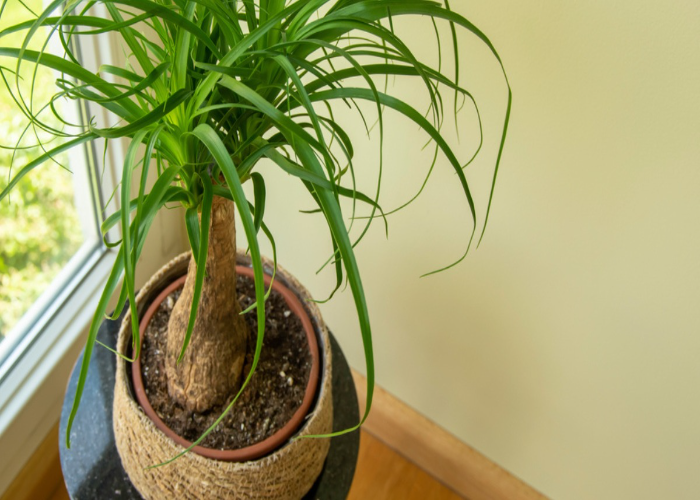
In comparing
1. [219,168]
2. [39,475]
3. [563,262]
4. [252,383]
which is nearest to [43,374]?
[39,475]

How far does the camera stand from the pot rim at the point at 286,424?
68 cm

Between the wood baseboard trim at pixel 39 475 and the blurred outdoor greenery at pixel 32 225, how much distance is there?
0.22m

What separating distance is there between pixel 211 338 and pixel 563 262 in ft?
1.57

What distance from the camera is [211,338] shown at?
0.72m

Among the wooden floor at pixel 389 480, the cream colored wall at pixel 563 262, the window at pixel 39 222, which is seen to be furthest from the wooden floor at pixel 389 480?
the window at pixel 39 222

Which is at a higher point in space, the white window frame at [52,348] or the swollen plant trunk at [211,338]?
the swollen plant trunk at [211,338]

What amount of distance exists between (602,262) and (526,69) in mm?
273

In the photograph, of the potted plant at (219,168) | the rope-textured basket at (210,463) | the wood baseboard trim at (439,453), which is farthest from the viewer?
the wood baseboard trim at (439,453)

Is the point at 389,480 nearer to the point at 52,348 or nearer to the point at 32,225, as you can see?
the point at 52,348

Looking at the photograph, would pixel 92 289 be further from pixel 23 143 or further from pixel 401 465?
pixel 401 465

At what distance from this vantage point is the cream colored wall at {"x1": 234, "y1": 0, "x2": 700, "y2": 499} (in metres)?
0.71

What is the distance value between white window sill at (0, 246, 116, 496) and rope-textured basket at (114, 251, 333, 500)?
1.07ft

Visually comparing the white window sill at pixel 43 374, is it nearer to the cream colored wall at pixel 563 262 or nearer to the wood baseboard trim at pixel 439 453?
the cream colored wall at pixel 563 262

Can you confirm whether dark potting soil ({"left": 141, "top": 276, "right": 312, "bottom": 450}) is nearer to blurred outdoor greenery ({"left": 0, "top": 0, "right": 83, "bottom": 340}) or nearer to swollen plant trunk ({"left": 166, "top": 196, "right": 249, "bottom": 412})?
swollen plant trunk ({"left": 166, "top": 196, "right": 249, "bottom": 412})
